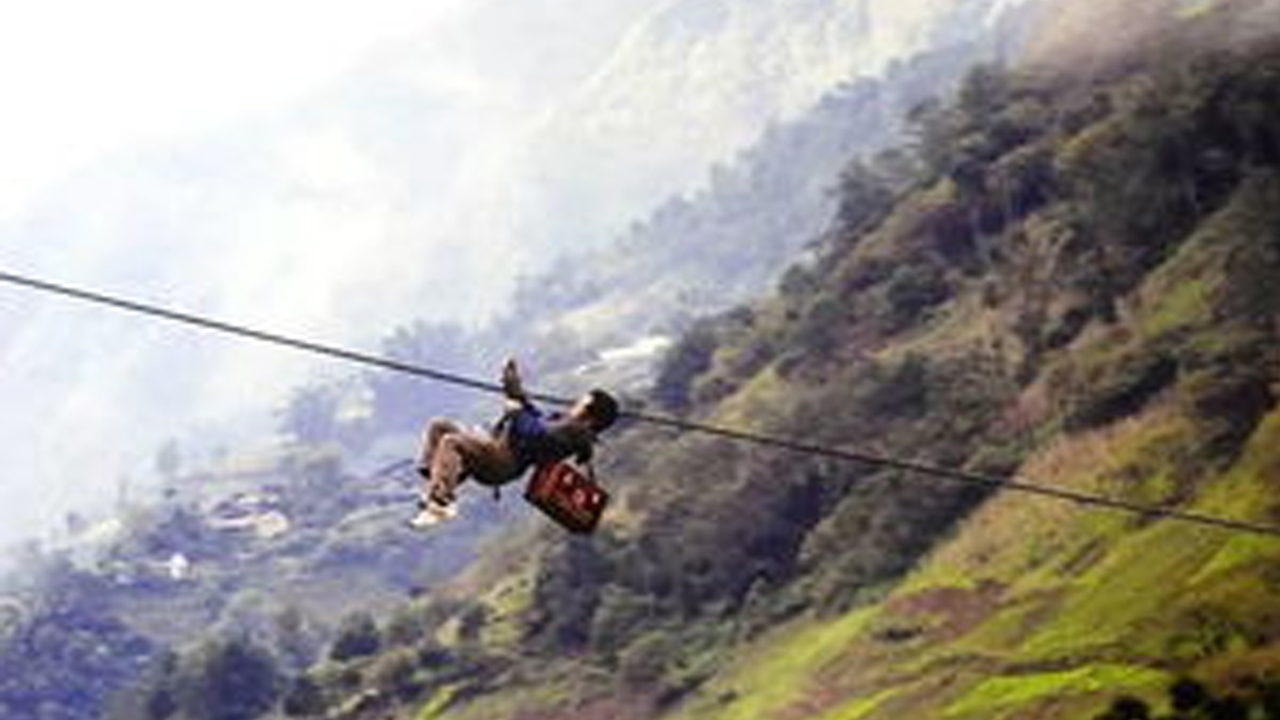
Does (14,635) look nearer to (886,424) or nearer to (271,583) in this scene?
(271,583)

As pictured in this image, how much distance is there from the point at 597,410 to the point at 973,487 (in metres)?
70.2

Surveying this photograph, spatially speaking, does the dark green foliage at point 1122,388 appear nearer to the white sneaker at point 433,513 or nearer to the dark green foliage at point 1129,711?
the dark green foliage at point 1129,711

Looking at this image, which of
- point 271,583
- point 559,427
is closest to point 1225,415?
point 559,427

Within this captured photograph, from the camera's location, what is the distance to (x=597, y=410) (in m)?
15.6

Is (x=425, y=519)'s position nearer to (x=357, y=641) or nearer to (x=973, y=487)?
(x=973, y=487)

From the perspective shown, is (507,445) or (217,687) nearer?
(507,445)

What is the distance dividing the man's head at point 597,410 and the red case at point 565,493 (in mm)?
384

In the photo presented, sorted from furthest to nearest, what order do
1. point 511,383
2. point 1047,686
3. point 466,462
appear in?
point 1047,686 → point 511,383 → point 466,462

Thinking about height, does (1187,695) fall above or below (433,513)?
below

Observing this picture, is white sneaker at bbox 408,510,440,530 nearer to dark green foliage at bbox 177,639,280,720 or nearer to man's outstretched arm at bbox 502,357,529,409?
man's outstretched arm at bbox 502,357,529,409

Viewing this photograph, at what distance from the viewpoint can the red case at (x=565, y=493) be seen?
15359 millimetres

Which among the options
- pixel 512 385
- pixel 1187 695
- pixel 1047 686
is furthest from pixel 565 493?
pixel 1047 686

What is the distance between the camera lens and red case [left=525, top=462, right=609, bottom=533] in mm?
15359

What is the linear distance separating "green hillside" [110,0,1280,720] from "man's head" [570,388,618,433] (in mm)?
40374
